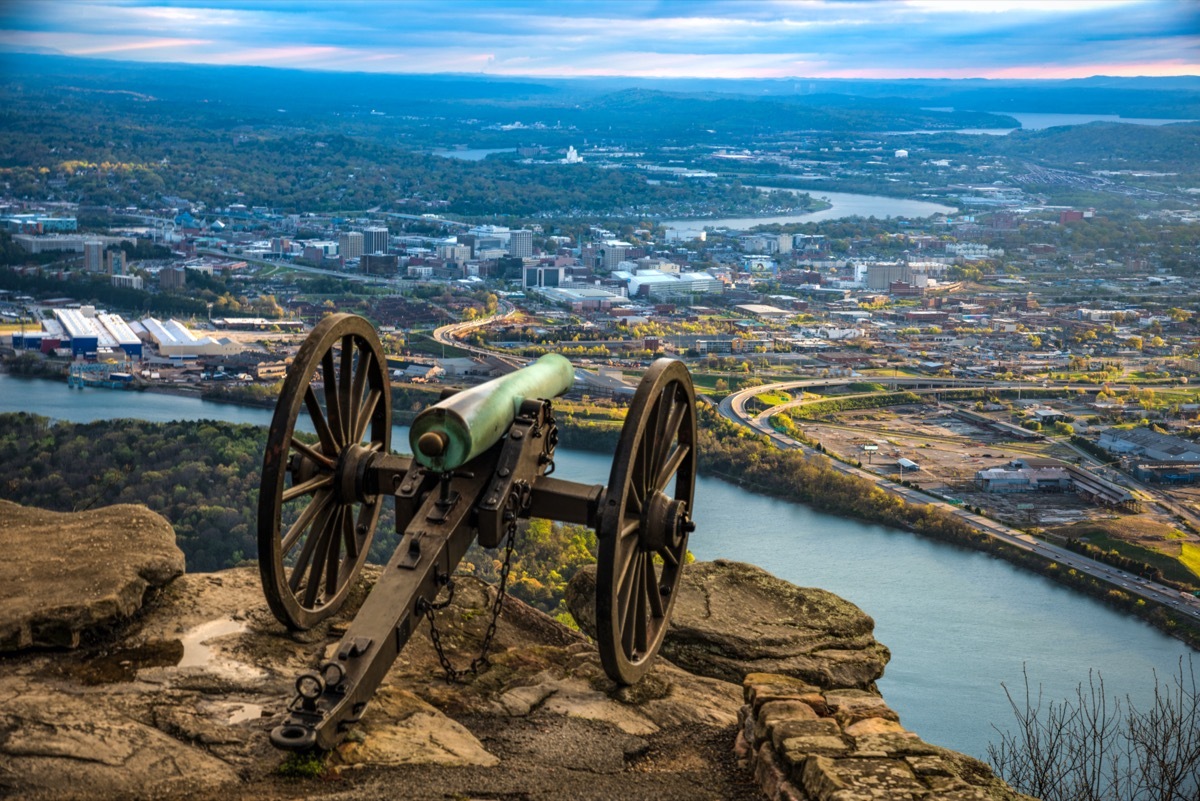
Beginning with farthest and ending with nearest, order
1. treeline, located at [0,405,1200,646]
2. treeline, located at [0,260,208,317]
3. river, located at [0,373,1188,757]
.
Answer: treeline, located at [0,260,208,317], treeline, located at [0,405,1200,646], river, located at [0,373,1188,757]

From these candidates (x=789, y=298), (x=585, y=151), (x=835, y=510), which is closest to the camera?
(x=835, y=510)

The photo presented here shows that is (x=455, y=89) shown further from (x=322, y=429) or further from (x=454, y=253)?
(x=322, y=429)

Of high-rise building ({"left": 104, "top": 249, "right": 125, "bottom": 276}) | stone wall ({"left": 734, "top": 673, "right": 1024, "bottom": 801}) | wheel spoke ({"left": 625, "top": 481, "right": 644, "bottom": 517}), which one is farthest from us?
high-rise building ({"left": 104, "top": 249, "right": 125, "bottom": 276})

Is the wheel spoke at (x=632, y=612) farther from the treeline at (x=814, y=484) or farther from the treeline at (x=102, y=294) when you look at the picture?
the treeline at (x=102, y=294)

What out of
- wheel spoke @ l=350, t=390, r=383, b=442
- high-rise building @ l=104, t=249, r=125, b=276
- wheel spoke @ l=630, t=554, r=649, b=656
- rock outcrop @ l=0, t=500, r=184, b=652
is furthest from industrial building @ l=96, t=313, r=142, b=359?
wheel spoke @ l=630, t=554, r=649, b=656

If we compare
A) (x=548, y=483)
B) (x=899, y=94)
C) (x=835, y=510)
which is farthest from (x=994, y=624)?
(x=899, y=94)

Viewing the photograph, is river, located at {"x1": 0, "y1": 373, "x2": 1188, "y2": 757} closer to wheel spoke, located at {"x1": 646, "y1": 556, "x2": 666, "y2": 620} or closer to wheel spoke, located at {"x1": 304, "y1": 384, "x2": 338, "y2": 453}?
wheel spoke, located at {"x1": 646, "y1": 556, "x2": 666, "y2": 620}

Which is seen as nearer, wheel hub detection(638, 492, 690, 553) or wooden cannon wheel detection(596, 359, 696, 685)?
wooden cannon wheel detection(596, 359, 696, 685)

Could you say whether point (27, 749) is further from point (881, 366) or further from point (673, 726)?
point (881, 366)

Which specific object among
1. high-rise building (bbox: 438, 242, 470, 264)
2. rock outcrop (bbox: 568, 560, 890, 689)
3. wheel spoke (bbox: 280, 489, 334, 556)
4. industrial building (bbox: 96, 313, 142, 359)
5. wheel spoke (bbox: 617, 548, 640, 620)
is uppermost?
wheel spoke (bbox: 280, 489, 334, 556)
